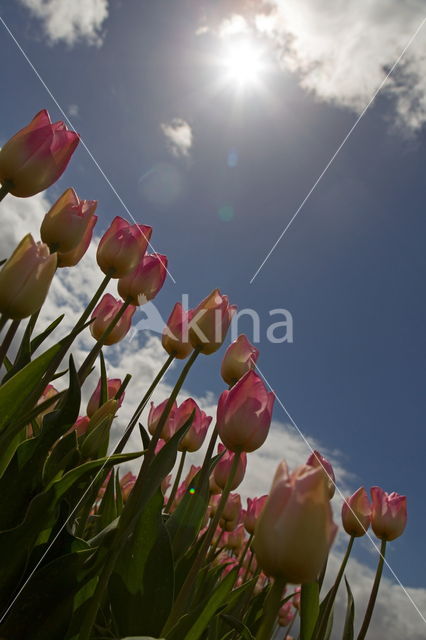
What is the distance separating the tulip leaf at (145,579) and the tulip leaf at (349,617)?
4.43ft

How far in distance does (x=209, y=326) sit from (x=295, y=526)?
1.21 m

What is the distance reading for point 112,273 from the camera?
6.85ft

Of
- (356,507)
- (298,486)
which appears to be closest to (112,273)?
(298,486)

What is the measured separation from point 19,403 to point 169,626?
0.79m

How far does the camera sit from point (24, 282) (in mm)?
1473

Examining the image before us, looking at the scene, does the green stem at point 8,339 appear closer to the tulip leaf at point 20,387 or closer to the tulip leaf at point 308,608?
the tulip leaf at point 20,387

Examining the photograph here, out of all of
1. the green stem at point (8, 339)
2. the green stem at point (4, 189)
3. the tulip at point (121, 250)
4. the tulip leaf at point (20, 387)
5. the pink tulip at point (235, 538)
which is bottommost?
the tulip leaf at point (20, 387)

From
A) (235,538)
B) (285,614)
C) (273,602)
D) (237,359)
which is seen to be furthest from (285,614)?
(273,602)

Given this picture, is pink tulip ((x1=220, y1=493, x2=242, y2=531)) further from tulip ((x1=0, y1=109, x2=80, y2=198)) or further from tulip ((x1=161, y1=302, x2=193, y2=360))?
tulip ((x1=0, y1=109, x2=80, y2=198))

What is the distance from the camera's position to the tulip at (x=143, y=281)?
216cm

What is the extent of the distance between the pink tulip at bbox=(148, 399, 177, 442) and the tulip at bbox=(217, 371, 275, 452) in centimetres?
104

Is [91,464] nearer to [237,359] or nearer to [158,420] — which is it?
[237,359]

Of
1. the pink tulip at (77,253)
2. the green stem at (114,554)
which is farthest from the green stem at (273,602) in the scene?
the pink tulip at (77,253)

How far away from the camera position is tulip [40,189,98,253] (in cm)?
189
